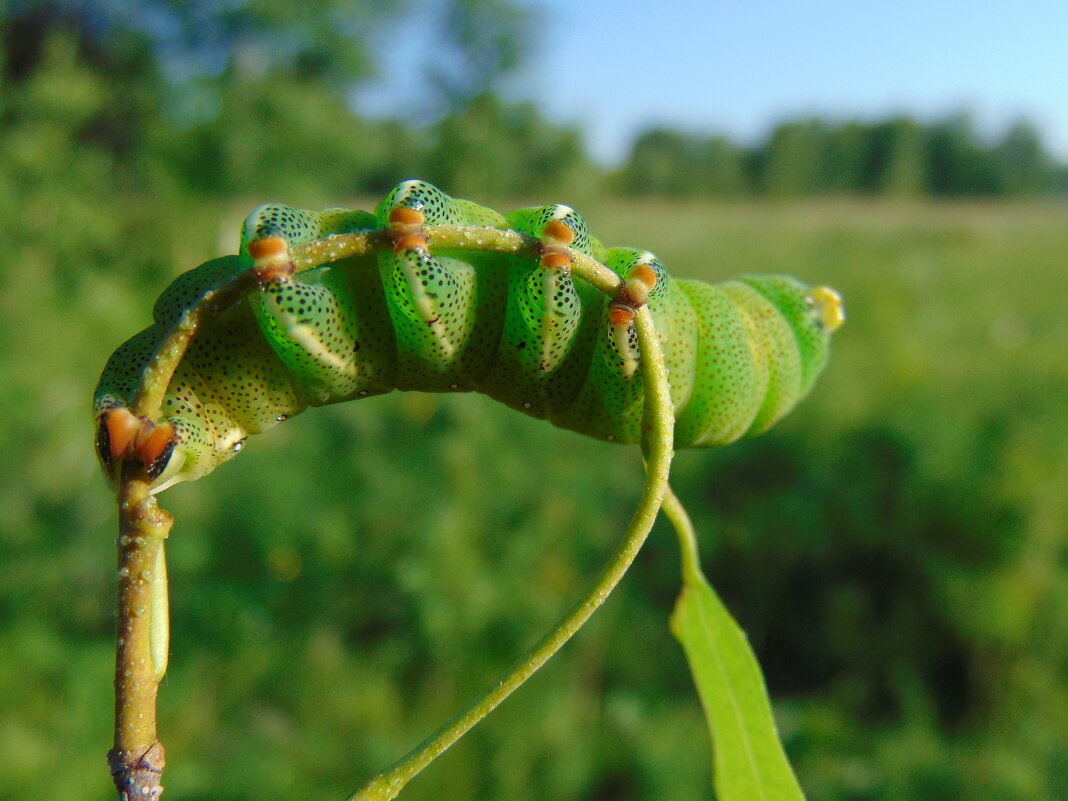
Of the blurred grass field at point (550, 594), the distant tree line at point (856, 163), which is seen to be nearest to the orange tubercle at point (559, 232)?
the blurred grass field at point (550, 594)

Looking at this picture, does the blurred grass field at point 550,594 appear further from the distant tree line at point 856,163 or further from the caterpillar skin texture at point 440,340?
the distant tree line at point 856,163

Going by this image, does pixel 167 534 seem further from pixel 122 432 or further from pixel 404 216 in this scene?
pixel 404 216

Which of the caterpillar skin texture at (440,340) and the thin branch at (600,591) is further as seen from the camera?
the caterpillar skin texture at (440,340)

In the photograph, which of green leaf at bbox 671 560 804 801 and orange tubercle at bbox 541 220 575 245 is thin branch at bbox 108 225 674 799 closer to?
orange tubercle at bbox 541 220 575 245

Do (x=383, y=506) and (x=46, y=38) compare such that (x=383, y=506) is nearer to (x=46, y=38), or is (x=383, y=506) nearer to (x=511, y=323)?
(x=511, y=323)

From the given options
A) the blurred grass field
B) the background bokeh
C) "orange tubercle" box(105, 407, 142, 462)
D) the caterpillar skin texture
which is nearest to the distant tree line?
the background bokeh

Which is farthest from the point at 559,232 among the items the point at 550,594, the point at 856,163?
the point at 856,163
